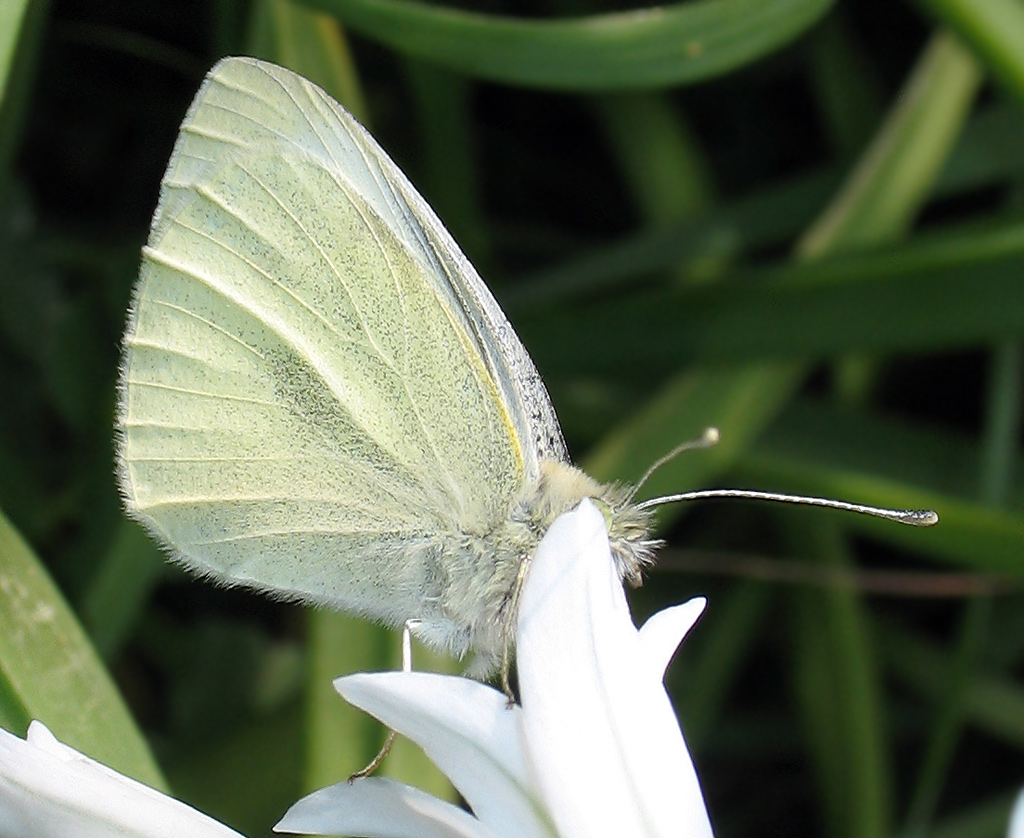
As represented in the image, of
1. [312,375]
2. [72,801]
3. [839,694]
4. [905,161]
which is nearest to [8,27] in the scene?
[312,375]

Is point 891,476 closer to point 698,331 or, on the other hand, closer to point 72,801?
point 698,331

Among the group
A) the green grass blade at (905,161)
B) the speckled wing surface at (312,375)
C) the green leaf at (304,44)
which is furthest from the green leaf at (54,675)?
the green grass blade at (905,161)

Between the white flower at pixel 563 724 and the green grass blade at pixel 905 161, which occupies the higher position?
the green grass blade at pixel 905 161

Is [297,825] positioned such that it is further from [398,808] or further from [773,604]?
[773,604]

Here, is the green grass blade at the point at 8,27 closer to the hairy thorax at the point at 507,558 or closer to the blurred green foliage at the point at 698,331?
the blurred green foliage at the point at 698,331

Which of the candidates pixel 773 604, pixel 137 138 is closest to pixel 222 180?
pixel 137 138

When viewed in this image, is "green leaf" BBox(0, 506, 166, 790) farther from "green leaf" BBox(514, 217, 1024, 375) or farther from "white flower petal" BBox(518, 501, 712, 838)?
"green leaf" BBox(514, 217, 1024, 375)
